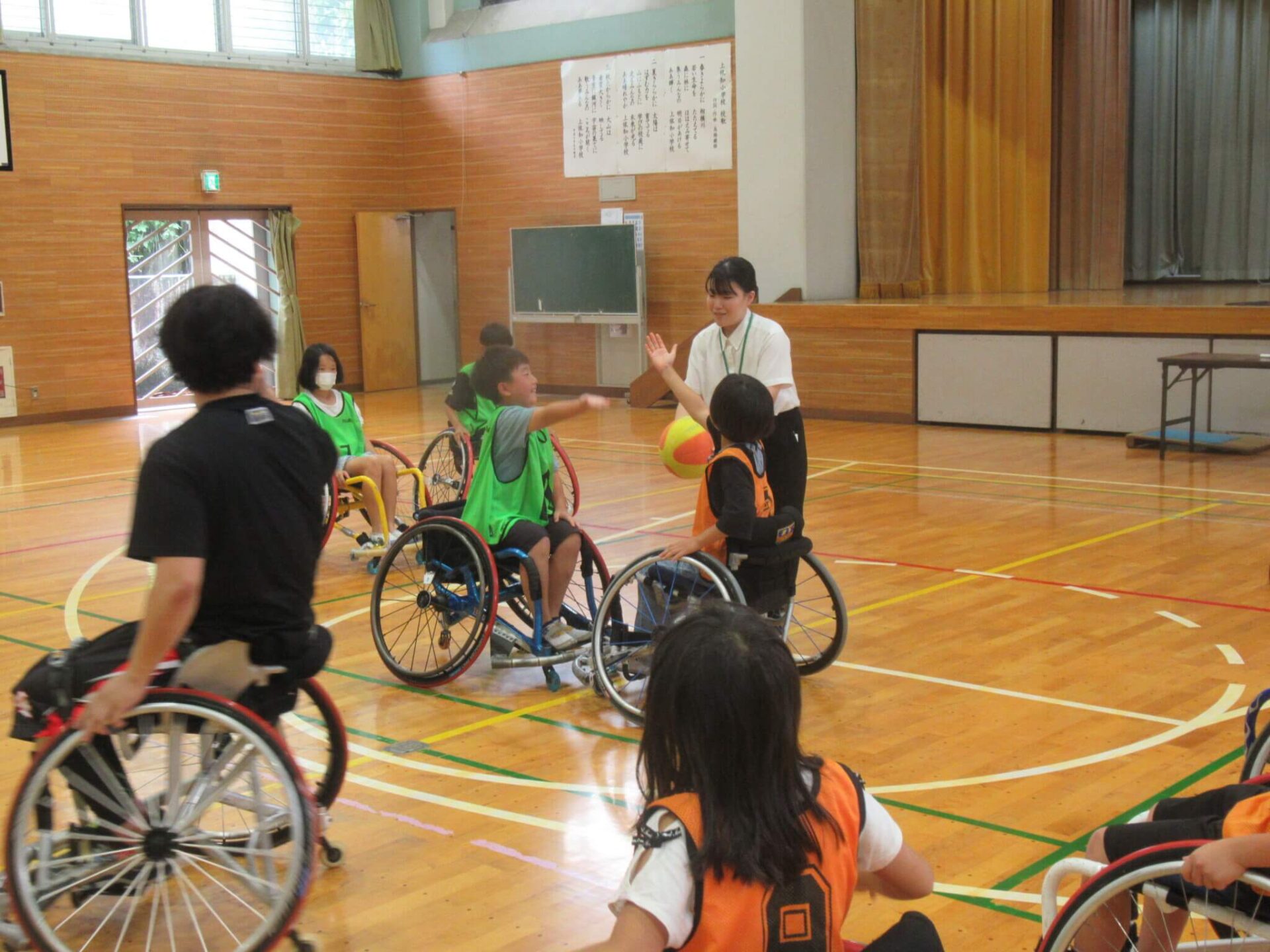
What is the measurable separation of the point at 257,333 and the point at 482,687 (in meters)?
1.97

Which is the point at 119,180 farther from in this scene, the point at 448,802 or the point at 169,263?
the point at 448,802

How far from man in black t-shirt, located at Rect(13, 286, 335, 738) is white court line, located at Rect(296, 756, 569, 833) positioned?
0.79 meters

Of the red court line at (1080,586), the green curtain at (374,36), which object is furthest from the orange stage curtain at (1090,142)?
the red court line at (1080,586)

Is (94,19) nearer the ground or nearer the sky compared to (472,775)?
nearer the sky

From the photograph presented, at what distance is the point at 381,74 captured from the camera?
13820mm

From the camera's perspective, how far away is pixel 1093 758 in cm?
335

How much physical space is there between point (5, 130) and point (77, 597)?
7076mm

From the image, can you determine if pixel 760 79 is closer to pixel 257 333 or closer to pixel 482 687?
pixel 482 687

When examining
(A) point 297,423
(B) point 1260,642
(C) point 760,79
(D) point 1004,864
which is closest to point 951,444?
(C) point 760,79

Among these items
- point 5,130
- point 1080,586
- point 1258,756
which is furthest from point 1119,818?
point 5,130

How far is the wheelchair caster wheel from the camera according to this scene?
9.40 feet

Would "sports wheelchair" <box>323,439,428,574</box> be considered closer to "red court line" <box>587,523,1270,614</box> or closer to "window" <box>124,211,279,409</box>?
"red court line" <box>587,523,1270,614</box>

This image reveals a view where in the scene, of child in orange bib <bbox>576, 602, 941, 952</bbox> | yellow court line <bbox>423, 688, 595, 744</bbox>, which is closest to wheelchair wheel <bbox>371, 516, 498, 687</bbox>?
yellow court line <bbox>423, 688, 595, 744</bbox>

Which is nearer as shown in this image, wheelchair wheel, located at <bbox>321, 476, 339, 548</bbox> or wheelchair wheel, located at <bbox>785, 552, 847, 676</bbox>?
wheelchair wheel, located at <bbox>785, 552, 847, 676</bbox>
